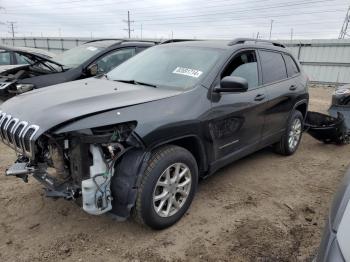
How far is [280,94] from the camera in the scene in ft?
16.1

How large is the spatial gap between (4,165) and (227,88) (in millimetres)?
3363

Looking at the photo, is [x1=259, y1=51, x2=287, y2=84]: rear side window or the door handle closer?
the door handle

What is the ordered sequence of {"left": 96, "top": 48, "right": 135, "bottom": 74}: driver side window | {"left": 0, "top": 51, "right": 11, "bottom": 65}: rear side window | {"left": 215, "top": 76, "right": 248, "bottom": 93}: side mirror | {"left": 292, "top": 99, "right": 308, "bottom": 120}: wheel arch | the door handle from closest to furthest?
{"left": 215, "top": 76, "right": 248, "bottom": 93}: side mirror < the door handle < {"left": 292, "top": 99, "right": 308, "bottom": 120}: wheel arch < {"left": 96, "top": 48, "right": 135, "bottom": 74}: driver side window < {"left": 0, "top": 51, "right": 11, "bottom": 65}: rear side window

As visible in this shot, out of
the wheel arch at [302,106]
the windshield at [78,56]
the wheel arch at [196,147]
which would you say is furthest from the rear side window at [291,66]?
the windshield at [78,56]

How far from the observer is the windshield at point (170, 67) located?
3736 mm

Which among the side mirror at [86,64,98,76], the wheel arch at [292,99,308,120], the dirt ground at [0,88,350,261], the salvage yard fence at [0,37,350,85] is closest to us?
the dirt ground at [0,88,350,261]

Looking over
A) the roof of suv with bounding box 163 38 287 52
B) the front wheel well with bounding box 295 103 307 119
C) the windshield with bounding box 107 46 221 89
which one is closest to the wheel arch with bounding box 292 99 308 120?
the front wheel well with bounding box 295 103 307 119

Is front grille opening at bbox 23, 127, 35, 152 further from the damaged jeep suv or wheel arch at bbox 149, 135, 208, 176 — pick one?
wheel arch at bbox 149, 135, 208, 176

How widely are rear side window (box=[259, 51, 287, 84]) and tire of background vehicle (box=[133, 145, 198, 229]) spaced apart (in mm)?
1968

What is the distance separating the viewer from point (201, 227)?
11.2 feet

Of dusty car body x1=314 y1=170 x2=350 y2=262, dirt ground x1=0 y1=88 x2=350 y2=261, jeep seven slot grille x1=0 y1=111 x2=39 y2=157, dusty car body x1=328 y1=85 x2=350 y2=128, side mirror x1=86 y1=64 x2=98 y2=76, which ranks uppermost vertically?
side mirror x1=86 y1=64 x2=98 y2=76

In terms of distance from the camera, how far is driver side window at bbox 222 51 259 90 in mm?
4059

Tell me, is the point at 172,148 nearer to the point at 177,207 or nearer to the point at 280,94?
the point at 177,207

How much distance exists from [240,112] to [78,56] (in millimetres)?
4662
